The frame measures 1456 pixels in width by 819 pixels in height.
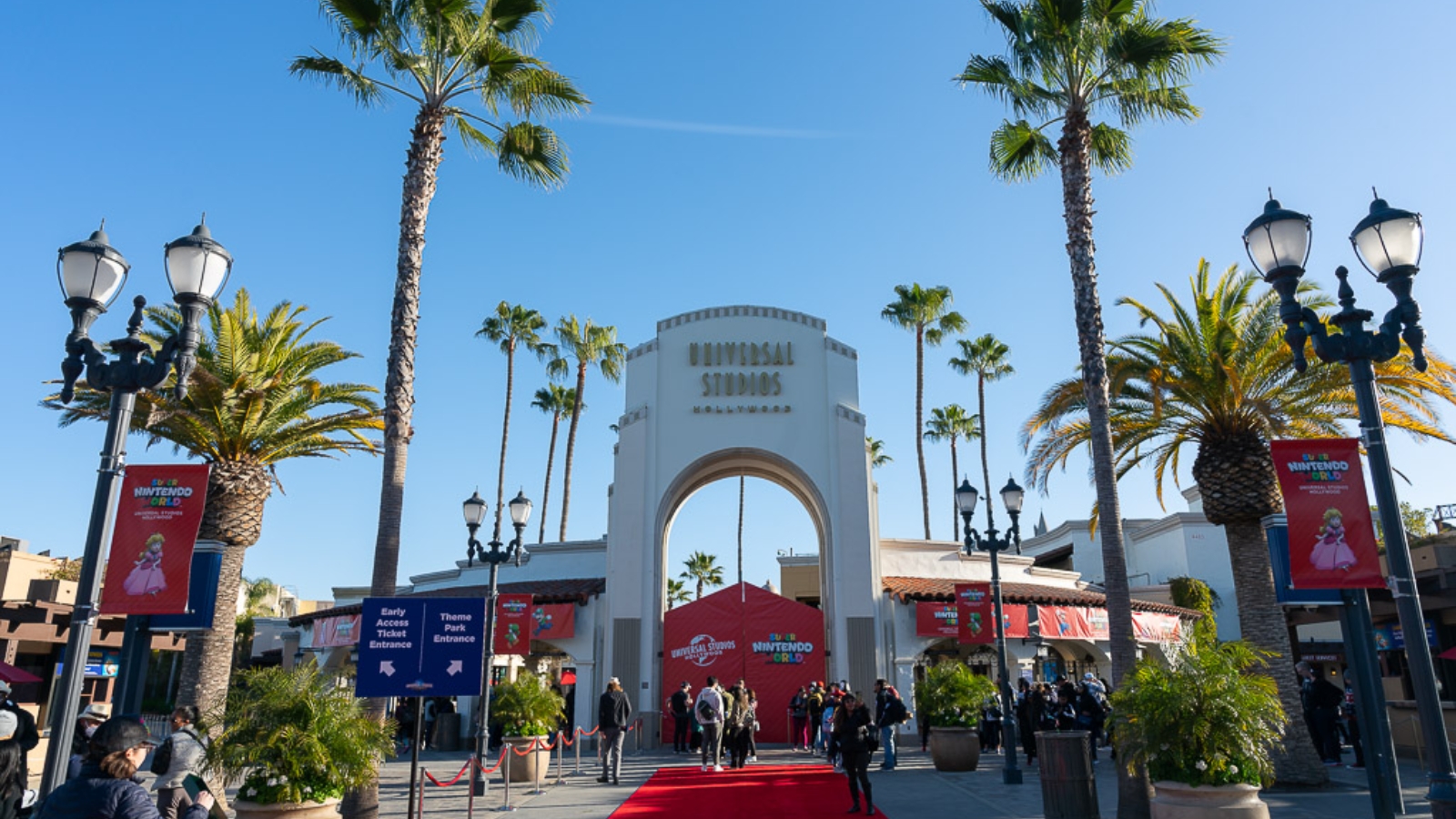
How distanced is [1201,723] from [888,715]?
8559mm

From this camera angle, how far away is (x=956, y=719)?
17656mm

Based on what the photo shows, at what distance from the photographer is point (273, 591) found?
7356 centimetres

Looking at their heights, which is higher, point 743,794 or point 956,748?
point 956,748

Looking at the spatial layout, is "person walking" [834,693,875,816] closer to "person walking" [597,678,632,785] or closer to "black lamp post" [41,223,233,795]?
"person walking" [597,678,632,785]

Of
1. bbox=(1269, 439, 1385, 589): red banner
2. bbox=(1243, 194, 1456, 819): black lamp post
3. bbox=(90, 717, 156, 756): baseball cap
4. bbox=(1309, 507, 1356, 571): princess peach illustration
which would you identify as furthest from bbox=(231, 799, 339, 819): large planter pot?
bbox=(1309, 507, 1356, 571): princess peach illustration

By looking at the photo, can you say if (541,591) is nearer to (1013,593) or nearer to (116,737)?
(1013,593)

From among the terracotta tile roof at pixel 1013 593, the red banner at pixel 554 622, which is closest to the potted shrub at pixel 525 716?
the red banner at pixel 554 622

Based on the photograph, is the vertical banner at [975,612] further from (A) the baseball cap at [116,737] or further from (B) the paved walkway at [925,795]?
(A) the baseball cap at [116,737]

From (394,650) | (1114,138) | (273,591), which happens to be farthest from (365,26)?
→ (273,591)

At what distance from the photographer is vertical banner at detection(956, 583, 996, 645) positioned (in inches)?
943

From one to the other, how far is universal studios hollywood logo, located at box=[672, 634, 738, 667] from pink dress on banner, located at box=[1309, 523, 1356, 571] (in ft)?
54.4

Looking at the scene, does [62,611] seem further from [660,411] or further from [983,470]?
[983,470]

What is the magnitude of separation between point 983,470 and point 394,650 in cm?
4291

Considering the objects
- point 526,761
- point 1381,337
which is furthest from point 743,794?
point 1381,337
